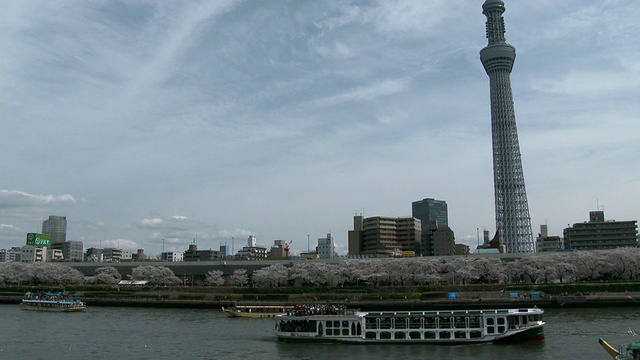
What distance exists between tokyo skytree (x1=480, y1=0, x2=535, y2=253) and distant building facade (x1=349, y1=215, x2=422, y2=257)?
92.6 ft

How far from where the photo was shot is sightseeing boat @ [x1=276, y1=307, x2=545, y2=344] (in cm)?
4631

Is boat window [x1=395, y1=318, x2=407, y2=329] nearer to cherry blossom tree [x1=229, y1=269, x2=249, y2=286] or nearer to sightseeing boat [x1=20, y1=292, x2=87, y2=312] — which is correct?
sightseeing boat [x1=20, y1=292, x2=87, y2=312]

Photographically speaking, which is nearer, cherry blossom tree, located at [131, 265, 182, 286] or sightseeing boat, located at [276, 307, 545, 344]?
sightseeing boat, located at [276, 307, 545, 344]

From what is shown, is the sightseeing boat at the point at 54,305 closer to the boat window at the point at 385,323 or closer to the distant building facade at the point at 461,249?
the boat window at the point at 385,323

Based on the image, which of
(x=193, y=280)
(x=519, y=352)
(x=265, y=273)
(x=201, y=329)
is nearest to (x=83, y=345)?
(x=201, y=329)

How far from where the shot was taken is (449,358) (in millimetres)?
40344

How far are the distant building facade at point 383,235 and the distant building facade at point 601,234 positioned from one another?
144 feet

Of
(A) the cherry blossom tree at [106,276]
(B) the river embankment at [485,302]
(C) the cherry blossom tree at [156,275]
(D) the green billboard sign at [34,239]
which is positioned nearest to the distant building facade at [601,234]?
(B) the river embankment at [485,302]

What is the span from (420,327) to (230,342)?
15071 mm

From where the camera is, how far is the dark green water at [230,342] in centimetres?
4209

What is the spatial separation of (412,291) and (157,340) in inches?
1790

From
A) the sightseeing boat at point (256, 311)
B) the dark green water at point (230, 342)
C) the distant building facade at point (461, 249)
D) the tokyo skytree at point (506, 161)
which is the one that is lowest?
the dark green water at point (230, 342)

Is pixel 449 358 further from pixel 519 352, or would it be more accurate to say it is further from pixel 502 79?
pixel 502 79

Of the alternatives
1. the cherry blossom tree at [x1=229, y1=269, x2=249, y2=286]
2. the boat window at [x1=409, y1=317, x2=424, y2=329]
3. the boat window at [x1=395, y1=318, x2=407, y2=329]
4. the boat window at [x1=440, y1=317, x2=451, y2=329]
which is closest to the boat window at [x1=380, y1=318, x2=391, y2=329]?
the boat window at [x1=395, y1=318, x2=407, y2=329]
